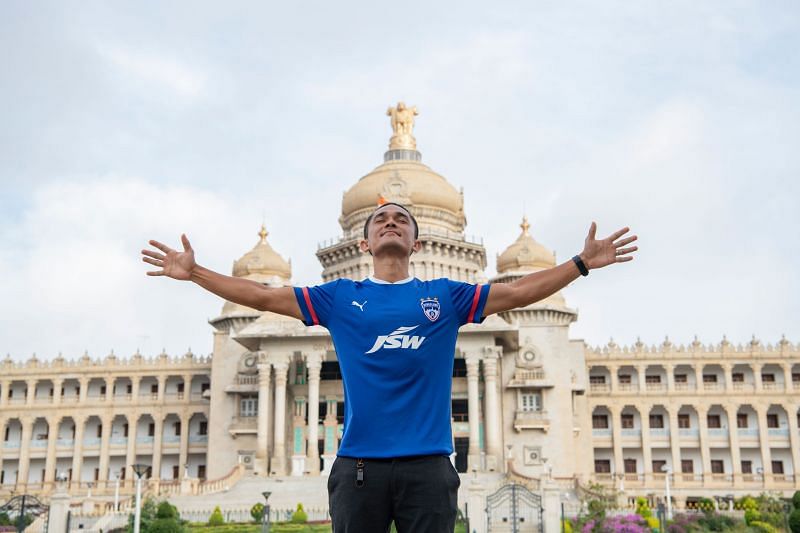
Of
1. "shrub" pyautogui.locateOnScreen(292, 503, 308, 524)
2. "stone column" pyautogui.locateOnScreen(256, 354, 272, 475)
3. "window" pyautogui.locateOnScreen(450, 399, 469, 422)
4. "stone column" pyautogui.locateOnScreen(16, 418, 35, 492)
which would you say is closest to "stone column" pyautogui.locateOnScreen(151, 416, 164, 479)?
"stone column" pyautogui.locateOnScreen(16, 418, 35, 492)

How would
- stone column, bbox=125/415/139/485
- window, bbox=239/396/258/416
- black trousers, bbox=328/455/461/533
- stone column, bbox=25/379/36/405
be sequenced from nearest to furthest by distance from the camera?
black trousers, bbox=328/455/461/533
window, bbox=239/396/258/416
stone column, bbox=125/415/139/485
stone column, bbox=25/379/36/405

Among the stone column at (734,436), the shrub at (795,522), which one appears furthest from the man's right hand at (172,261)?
the stone column at (734,436)

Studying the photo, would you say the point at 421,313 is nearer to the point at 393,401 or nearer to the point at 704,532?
the point at 393,401

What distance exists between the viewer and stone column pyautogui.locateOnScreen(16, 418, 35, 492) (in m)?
63.8

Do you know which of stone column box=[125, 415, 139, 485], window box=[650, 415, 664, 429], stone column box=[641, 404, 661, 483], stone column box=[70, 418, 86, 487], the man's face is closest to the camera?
the man's face

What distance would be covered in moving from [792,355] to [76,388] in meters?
53.0

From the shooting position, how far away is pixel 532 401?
5319 cm

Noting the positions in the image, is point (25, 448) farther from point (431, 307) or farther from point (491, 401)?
point (431, 307)

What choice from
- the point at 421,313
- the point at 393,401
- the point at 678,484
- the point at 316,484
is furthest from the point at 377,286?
the point at 678,484

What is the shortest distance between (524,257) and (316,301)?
56872 mm

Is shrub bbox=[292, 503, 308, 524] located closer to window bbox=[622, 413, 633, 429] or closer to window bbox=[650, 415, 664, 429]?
window bbox=[622, 413, 633, 429]

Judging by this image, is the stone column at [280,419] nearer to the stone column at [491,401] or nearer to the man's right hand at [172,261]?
the stone column at [491,401]

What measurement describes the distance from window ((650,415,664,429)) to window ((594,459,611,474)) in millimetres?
4227

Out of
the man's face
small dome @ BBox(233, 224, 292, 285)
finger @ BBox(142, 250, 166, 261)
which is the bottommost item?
finger @ BBox(142, 250, 166, 261)
